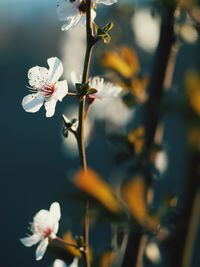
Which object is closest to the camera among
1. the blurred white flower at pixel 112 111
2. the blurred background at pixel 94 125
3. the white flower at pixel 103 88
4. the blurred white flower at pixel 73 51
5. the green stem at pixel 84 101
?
the blurred background at pixel 94 125

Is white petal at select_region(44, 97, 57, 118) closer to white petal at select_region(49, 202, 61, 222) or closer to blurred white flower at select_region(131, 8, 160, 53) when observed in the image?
white petal at select_region(49, 202, 61, 222)

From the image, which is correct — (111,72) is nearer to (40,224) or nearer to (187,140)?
(40,224)

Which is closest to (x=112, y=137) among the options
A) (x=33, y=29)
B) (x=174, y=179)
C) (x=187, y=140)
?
(x=187, y=140)

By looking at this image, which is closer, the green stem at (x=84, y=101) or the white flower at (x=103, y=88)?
the green stem at (x=84, y=101)

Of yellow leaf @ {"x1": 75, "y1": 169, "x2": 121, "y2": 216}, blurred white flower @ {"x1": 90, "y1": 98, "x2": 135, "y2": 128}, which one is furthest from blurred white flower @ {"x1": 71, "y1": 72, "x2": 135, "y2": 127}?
yellow leaf @ {"x1": 75, "y1": 169, "x2": 121, "y2": 216}

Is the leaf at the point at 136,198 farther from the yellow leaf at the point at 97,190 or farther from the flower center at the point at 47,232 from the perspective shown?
the flower center at the point at 47,232

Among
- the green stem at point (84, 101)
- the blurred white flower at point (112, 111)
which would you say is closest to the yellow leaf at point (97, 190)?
the green stem at point (84, 101)

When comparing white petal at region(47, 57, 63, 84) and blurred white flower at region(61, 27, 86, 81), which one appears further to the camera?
blurred white flower at region(61, 27, 86, 81)
